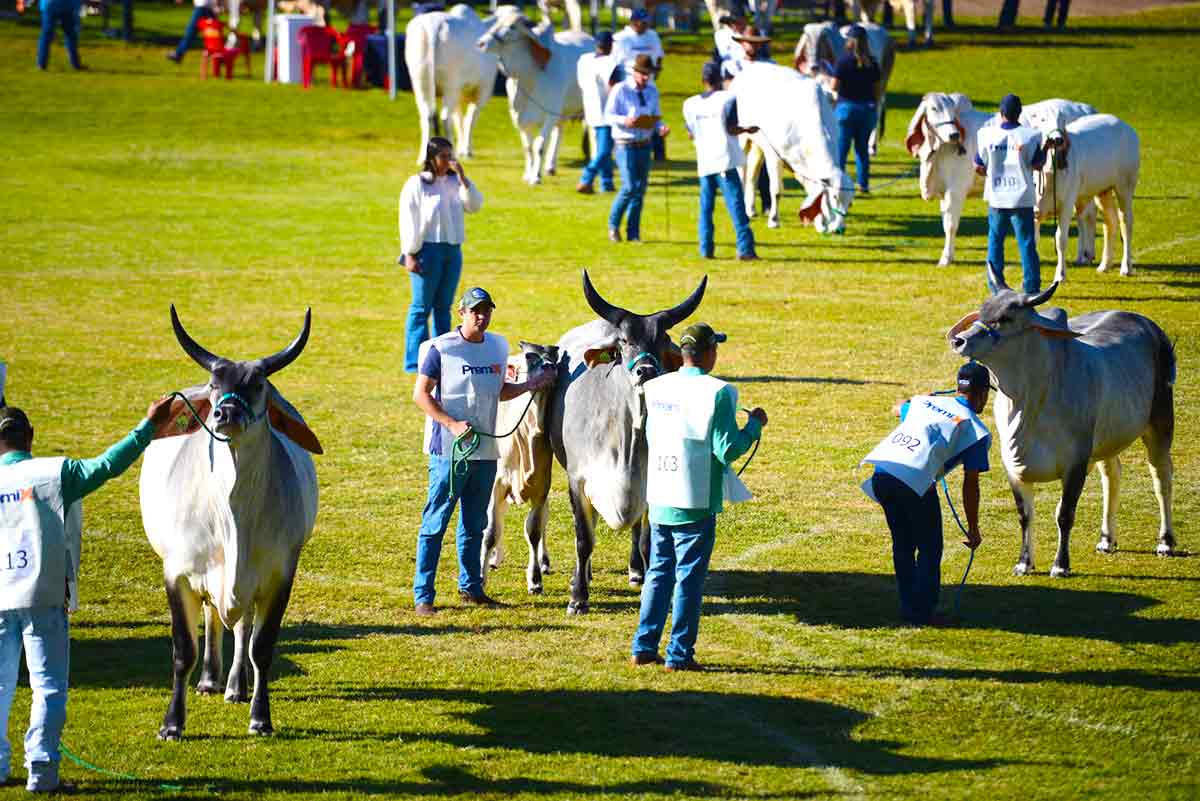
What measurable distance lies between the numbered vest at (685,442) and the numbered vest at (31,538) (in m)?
3.17

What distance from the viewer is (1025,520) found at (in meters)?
11.5

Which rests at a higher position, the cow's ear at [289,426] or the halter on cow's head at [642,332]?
the halter on cow's head at [642,332]

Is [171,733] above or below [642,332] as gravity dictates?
below

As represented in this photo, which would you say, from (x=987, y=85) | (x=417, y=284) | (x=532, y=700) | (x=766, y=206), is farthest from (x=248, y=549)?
(x=987, y=85)

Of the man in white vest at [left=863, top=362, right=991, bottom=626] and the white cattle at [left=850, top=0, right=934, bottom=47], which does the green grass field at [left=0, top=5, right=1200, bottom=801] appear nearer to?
the man in white vest at [left=863, top=362, right=991, bottom=626]

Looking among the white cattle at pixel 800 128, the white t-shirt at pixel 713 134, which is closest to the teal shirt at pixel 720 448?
the white t-shirt at pixel 713 134

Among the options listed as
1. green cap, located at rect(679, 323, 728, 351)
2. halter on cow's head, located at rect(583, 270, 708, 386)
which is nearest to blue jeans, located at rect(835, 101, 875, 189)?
halter on cow's head, located at rect(583, 270, 708, 386)

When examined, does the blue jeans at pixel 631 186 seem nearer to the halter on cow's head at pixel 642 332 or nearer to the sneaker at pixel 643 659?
the halter on cow's head at pixel 642 332

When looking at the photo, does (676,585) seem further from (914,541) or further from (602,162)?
(602,162)

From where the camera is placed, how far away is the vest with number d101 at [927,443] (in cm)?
1027

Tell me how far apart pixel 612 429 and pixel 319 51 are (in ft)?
95.4

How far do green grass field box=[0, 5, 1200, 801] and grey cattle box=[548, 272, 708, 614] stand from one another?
24.4 inches

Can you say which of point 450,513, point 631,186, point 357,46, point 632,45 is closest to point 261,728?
point 450,513

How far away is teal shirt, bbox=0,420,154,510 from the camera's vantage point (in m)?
7.89
